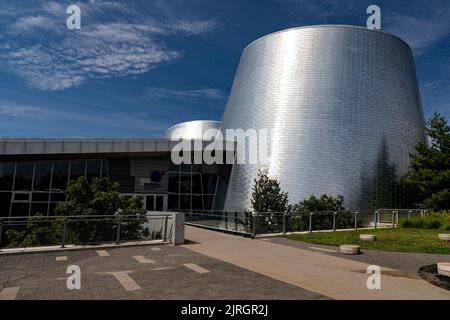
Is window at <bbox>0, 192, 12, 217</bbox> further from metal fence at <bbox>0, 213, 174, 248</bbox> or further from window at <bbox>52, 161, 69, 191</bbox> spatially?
metal fence at <bbox>0, 213, 174, 248</bbox>

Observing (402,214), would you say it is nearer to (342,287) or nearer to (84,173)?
(342,287)

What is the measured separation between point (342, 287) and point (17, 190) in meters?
26.0

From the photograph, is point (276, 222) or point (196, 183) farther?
point (196, 183)

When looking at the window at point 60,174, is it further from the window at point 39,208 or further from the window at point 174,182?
the window at point 174,182

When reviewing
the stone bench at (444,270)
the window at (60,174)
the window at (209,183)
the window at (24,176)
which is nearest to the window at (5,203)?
the window at (24,176)

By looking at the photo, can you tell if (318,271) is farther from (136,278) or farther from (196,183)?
(196,183)

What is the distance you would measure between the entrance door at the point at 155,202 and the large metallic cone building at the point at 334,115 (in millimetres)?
5457

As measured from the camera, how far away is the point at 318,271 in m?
9.53

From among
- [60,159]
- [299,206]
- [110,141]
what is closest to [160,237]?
[299,206]

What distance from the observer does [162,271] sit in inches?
365

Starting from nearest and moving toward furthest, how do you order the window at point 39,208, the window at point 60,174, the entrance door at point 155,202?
the window at point 39,208
the window at point 60,174
the entrance door at point 155,202

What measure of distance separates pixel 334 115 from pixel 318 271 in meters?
21.5

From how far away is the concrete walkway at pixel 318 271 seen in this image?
740 centimetres

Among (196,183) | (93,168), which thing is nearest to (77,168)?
(93,168)
